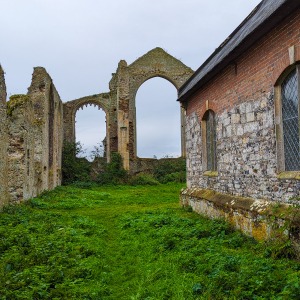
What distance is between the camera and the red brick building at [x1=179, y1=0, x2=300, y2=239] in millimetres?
7035

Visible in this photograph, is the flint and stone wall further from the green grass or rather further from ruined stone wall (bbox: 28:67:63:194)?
the green grass

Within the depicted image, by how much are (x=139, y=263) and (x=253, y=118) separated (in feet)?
13.0

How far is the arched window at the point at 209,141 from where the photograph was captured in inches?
466

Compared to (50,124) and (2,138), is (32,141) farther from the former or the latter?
(50,124)

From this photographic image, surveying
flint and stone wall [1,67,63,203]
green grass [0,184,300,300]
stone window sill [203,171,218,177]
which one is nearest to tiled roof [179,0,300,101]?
stone window sill [203,171,218,177]

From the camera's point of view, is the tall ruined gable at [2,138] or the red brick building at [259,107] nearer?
the red brick building at [259,107]

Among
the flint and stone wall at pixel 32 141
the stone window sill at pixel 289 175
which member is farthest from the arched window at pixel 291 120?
the flint and stone wall at pixel 32 141

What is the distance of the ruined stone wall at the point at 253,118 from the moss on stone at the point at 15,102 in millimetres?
6971

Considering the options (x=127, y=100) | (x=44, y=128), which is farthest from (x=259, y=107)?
(x=127, y=100)

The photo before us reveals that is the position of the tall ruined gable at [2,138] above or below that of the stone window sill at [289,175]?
above

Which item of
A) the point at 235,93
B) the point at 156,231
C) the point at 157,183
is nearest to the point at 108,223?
the point at 156,231

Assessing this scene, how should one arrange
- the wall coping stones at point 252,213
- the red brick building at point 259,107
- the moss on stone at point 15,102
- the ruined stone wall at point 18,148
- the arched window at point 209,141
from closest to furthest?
1. the wall coping stones at point 252,213
2. the red brick building at point 259,107
3. the arched window at point 209,141
4. the ruined stone wall at point 18,148
5. the moss on stone at point 15,102

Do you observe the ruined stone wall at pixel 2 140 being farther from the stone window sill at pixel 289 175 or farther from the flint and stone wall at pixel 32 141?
the stone window sill at pixel 289 175

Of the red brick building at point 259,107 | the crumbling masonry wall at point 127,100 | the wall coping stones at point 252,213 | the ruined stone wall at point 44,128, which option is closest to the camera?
the wall coping stones at point 252,213
